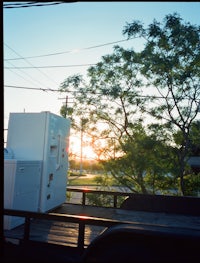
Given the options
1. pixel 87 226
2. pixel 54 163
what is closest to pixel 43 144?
pixel 54 163

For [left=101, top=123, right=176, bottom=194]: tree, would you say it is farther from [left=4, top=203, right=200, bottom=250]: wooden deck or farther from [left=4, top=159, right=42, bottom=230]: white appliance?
[left=4, top=159, right=42, bottom=230]: white appliance

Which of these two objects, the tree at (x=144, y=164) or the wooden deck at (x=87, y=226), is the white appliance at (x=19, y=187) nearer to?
the wooden deck at (x=87, y=226)

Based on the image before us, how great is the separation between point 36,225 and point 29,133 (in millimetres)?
2479

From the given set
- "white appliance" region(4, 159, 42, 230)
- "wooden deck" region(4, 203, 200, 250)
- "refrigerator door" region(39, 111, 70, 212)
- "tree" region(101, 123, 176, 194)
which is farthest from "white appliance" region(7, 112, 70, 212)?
"tree" region(101, 123, 176, 194)

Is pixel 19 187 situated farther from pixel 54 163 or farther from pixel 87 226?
pixel 87 226

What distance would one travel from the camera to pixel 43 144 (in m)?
6.17

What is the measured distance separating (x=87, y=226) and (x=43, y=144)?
2.46 meters

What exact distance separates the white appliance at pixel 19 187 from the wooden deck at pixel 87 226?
0.33 meters

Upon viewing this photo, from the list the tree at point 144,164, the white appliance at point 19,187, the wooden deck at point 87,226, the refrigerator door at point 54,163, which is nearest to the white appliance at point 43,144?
the refrigerator door at point 54,163

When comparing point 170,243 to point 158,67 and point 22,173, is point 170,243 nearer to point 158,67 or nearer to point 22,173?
point 22,173

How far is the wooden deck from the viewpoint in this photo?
4.43m

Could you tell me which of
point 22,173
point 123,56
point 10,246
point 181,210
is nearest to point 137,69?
point 123,56

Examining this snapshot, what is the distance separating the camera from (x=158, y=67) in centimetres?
976

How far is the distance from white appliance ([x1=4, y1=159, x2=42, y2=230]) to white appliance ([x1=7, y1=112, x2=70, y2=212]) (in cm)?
28
